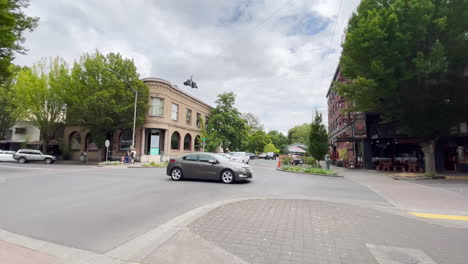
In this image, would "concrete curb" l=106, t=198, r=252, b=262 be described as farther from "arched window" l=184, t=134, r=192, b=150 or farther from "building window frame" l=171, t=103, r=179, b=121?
"arched window" l=184, t=134, r=192, b=150

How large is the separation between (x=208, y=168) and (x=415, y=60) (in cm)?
1426

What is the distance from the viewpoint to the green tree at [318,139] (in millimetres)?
20331

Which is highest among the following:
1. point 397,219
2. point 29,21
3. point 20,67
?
point 20,67

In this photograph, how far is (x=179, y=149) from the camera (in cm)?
3269

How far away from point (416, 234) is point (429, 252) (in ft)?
3.01

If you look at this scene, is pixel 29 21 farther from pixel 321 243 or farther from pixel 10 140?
pixel 10 140

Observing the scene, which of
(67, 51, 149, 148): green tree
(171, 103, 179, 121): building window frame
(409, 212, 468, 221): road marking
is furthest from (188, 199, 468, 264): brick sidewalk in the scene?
(171, 103, 179, 121): building window frame

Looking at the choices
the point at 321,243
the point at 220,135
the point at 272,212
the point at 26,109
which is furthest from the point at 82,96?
the point at 321,243

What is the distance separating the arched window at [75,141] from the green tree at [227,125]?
19720 mm

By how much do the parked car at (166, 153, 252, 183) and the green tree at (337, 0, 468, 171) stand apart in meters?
10.8

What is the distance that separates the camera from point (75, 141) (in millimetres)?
32250

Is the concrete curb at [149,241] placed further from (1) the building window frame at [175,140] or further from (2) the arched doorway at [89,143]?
(2) the arched doorway at [89,143]

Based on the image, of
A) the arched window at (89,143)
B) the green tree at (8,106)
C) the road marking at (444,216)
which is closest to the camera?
the road marking at (444,216)

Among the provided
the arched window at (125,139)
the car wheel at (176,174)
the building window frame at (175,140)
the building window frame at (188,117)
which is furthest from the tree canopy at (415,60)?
the arched window at (125,139)
